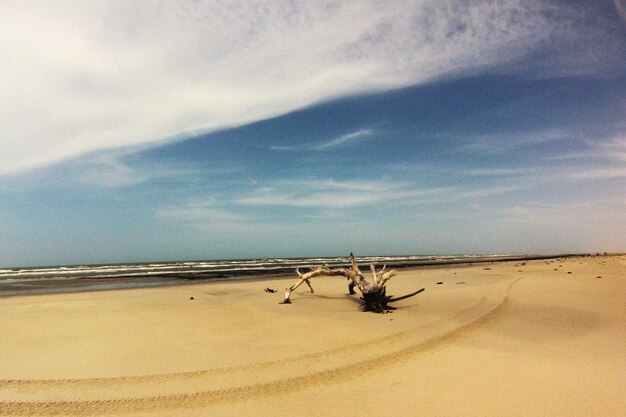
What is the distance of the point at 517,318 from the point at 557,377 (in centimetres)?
483

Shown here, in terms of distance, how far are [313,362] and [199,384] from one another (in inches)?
72.2

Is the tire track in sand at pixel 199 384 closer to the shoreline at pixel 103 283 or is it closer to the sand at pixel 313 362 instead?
the sand at pixel 313 362

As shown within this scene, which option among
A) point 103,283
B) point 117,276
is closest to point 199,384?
point 103,283

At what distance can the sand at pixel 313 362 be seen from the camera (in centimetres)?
451

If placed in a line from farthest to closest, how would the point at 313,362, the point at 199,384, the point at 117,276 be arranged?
the point at 117,276, the point at 313,362, the point at 199,384

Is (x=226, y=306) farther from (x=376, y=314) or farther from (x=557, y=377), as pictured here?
(x=557, y=377)

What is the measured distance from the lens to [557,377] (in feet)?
17.5

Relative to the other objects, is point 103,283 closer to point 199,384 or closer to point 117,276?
point 117,276

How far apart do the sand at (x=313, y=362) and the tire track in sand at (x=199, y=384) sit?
0.02 metres

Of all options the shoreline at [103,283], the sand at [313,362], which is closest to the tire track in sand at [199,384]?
the sand at [313,362]

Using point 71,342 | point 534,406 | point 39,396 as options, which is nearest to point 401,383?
point 534,406

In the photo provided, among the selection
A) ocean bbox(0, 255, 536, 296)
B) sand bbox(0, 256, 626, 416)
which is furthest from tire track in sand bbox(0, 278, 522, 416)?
ocean bbox(0, 255, 536, 296)

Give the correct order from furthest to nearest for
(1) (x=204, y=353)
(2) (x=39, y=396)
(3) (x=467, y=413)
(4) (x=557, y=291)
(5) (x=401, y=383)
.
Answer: (4) (x=557, y=291)
(1) (x=204, y=353)
(5) (x=401, y=383)
(2) (x=39, y=396)
(3) (x=467, y=413)

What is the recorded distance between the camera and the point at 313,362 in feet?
19.6
